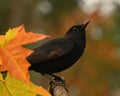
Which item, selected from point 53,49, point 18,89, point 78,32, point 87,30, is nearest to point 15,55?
point 18,89

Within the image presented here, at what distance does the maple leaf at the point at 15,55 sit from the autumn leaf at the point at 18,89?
1.9 inches

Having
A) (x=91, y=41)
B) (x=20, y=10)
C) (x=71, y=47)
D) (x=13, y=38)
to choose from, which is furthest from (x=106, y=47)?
(x=13, y=38)

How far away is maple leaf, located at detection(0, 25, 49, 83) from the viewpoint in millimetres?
2090

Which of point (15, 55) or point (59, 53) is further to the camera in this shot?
point (59, 53)

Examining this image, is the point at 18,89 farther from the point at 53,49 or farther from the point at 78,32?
the point at 78,32

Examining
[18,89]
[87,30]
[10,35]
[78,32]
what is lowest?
[18,89]

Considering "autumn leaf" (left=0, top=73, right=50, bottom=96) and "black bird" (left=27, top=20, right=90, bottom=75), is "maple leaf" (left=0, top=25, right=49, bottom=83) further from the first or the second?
"black bird" (left=27, top=20, right=90, bottom=75)

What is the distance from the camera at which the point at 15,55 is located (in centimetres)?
212

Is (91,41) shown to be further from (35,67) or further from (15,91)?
(15,91)

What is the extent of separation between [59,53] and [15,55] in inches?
84.0

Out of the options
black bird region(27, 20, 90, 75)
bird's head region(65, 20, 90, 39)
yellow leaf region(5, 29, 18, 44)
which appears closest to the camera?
yellow leaf region(5, 29, 18, 44)

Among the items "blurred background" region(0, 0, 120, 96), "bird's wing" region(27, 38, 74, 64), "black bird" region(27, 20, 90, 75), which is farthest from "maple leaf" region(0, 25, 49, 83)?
→ "blurred background" region(0, 0, 120, 96)

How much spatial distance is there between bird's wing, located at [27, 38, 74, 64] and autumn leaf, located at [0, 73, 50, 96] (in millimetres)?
1637

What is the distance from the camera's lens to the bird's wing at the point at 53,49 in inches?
154
